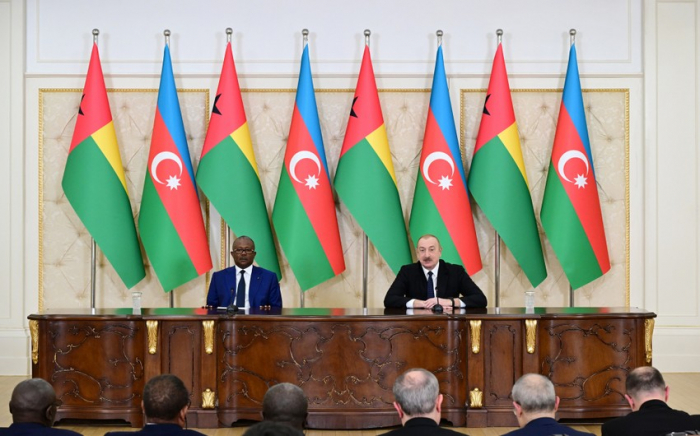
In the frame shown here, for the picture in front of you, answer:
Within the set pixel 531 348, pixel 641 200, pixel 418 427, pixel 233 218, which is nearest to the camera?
pixel 418 427

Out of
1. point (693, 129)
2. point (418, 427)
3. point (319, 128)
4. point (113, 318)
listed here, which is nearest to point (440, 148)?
point (319, 128)

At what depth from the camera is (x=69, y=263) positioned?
7426 millimetres

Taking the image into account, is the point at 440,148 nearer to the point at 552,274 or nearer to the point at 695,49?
the point at 552,274

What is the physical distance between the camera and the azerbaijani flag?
23.1 ft

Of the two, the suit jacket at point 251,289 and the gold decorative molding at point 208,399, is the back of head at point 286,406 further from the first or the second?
the suit jacket at point 251,289

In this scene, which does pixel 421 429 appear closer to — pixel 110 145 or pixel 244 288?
pixel 244 288

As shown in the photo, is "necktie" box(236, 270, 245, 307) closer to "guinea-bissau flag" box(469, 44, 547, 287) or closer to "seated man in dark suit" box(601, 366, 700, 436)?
"guinea-bissau flag" box(469, 44, 547, 287)

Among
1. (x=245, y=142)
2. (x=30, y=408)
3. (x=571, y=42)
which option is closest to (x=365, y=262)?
(x=245, y=142)

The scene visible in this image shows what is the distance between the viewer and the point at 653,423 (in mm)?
2873

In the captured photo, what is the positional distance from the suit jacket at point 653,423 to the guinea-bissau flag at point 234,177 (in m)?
4.43

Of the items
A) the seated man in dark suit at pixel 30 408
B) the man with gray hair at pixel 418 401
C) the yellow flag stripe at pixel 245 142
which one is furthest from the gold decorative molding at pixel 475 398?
the seated man in dark suit at pixel 30 408

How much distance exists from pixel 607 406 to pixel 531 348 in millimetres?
598

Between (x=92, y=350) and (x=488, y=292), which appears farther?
Answer: (x=488, y=292)

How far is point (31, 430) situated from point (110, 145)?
4.56 meters
